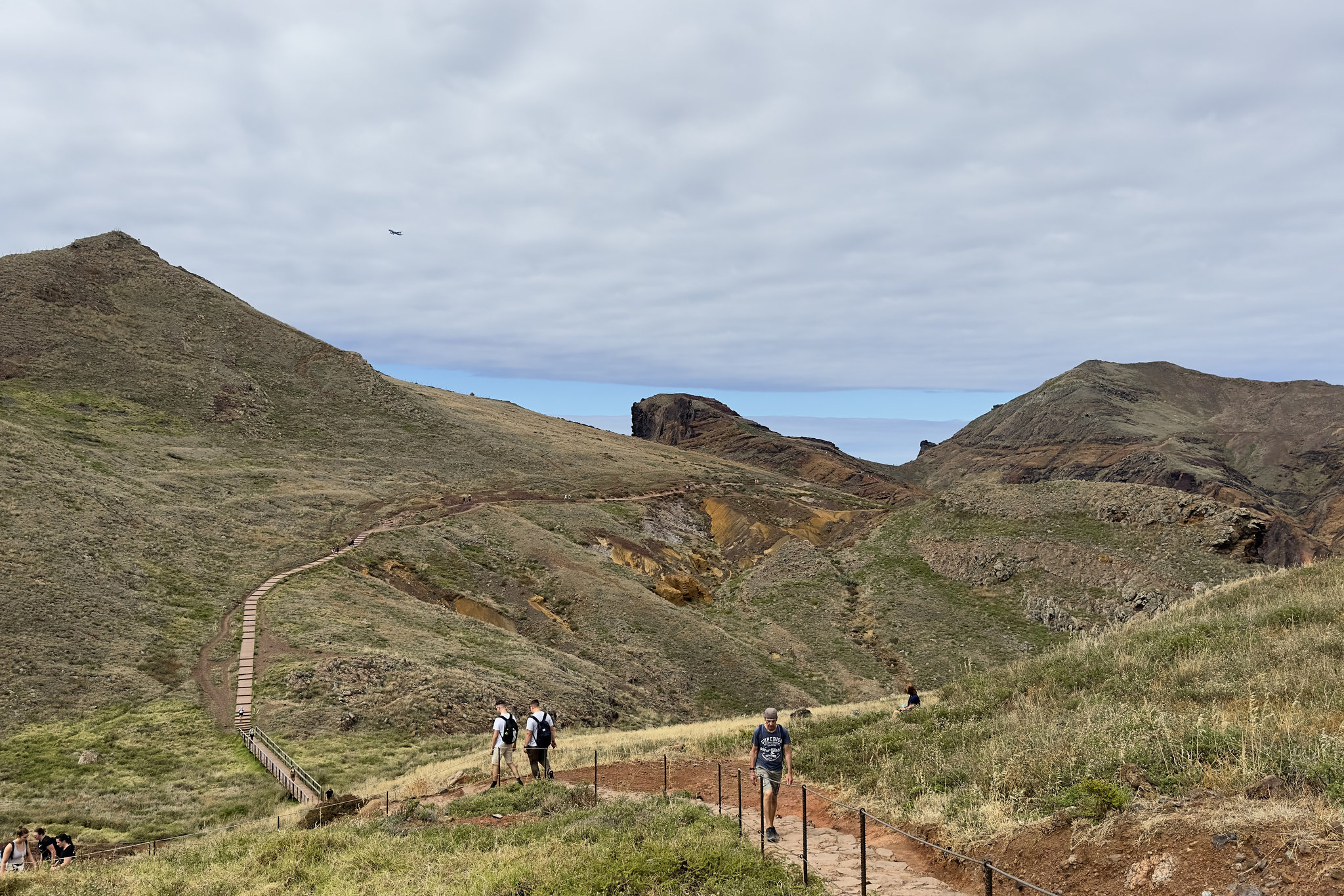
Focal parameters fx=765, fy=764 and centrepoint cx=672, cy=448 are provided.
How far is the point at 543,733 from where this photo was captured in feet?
55.0

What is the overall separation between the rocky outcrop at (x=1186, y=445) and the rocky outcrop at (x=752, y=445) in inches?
1140

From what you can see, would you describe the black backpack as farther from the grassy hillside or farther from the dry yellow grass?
the grassy hillside

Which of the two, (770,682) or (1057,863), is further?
(770,682)

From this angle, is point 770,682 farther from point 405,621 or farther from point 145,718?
point 145,718

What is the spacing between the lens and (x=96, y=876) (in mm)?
12156

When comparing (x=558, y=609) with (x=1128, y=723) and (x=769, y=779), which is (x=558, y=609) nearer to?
(x=769, y=779)

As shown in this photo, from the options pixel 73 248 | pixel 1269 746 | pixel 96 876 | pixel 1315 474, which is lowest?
pixel 96 876

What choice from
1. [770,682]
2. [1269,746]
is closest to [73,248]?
[770,682]

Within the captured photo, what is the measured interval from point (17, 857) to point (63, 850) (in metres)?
1.52

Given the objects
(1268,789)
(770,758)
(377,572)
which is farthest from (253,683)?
(1268,789)

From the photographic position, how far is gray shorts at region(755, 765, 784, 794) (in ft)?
36.6

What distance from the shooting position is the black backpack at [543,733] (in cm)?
1672

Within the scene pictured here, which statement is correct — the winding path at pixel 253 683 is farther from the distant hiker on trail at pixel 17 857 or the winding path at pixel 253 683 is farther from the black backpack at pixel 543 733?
the black backpack at pixel 543 733

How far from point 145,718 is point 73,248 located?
9225cm
